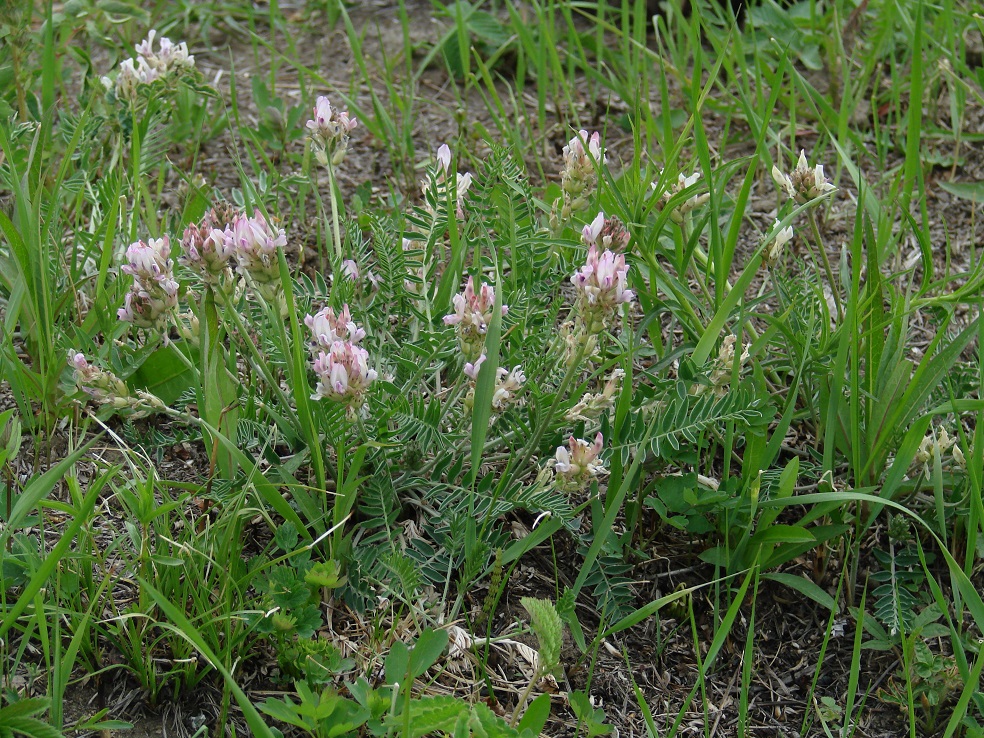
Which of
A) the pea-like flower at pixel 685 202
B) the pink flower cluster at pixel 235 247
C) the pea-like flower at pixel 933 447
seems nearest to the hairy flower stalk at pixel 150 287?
the pink flower cluster at pixel 235 247

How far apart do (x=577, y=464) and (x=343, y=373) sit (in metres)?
0.40

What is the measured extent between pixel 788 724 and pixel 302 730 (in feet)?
2.71

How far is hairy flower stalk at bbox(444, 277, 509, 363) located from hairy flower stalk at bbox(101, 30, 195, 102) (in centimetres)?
119

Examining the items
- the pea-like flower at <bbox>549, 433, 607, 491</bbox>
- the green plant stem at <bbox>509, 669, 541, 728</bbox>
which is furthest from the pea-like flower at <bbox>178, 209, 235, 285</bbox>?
the green plant stem at <bbox>509, 669, 541, 728</bbox>

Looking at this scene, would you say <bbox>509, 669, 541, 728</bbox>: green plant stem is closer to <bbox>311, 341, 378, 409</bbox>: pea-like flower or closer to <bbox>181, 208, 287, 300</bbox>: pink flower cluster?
<bbox>311, 341, 378, 409</bbox>: pea-like flower

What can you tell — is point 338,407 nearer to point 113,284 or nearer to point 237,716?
point 237,716

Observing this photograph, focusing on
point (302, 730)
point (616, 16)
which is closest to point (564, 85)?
point (616, 16)

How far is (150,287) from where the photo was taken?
164 centimetres

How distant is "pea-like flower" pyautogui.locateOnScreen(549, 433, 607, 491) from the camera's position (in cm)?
161

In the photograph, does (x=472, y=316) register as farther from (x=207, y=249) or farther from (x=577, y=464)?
(x=207, y=249)

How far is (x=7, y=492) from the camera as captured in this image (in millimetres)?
1647

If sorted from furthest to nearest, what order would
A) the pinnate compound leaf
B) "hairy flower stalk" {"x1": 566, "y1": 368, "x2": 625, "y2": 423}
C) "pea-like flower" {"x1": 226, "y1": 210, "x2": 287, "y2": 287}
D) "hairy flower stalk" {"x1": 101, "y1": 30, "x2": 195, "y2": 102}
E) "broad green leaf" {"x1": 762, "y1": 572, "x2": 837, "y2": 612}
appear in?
1. "hairy flower stalk" {"x1": 101, "y1": 30, "x2": 195, "y2": 102}
2. "broad green leaf" {"x1": 762, "y1": 572, "x2": 837, "y2": 612}
3. "hairy flower stalk" {"x1": 566, "y1": 368, "x2": 625, "y2": 423}
4. "pea-like flower" {"x1": 226, "y1": 210, "x2": 287, "y2": 287}
5. the pinnate compound leaf

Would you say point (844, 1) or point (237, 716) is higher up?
point (844, 1)

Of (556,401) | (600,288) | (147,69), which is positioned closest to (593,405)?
(556,401)
